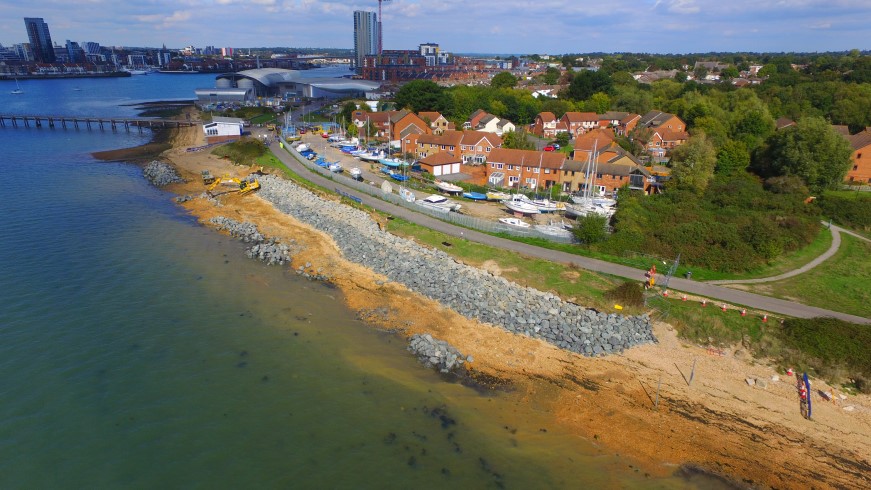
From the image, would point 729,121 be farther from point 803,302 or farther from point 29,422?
point 29,422

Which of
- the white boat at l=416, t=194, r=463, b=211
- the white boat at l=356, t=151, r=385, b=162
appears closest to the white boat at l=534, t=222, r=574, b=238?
the white boat at l=416, t=194, r=463, b=211

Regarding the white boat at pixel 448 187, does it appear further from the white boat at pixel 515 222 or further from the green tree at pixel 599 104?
the green tree at pixel 599 104

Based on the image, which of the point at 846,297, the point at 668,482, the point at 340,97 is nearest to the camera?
the point at 668,482

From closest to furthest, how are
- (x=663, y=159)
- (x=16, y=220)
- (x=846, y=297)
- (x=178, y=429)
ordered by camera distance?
(x=178, y=429) < (x=846, y=297) < (x=16, y=220) < (x=663, y=159)

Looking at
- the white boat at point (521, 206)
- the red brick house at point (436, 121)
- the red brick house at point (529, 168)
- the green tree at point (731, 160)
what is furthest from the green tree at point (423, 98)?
the green tree at point (731, 160)

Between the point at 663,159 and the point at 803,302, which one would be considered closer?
the point at 803,302

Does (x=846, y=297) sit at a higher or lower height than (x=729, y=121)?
lower

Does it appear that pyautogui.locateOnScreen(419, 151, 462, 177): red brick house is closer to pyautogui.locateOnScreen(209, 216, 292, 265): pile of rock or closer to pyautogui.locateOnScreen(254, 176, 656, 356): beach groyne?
pyautogui.locateOnScreen(254, 176, 656, 356): beach groyne

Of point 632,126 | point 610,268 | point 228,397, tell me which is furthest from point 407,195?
point 632,126

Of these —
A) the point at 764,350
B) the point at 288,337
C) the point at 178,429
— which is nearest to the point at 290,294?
the point at 288,337
